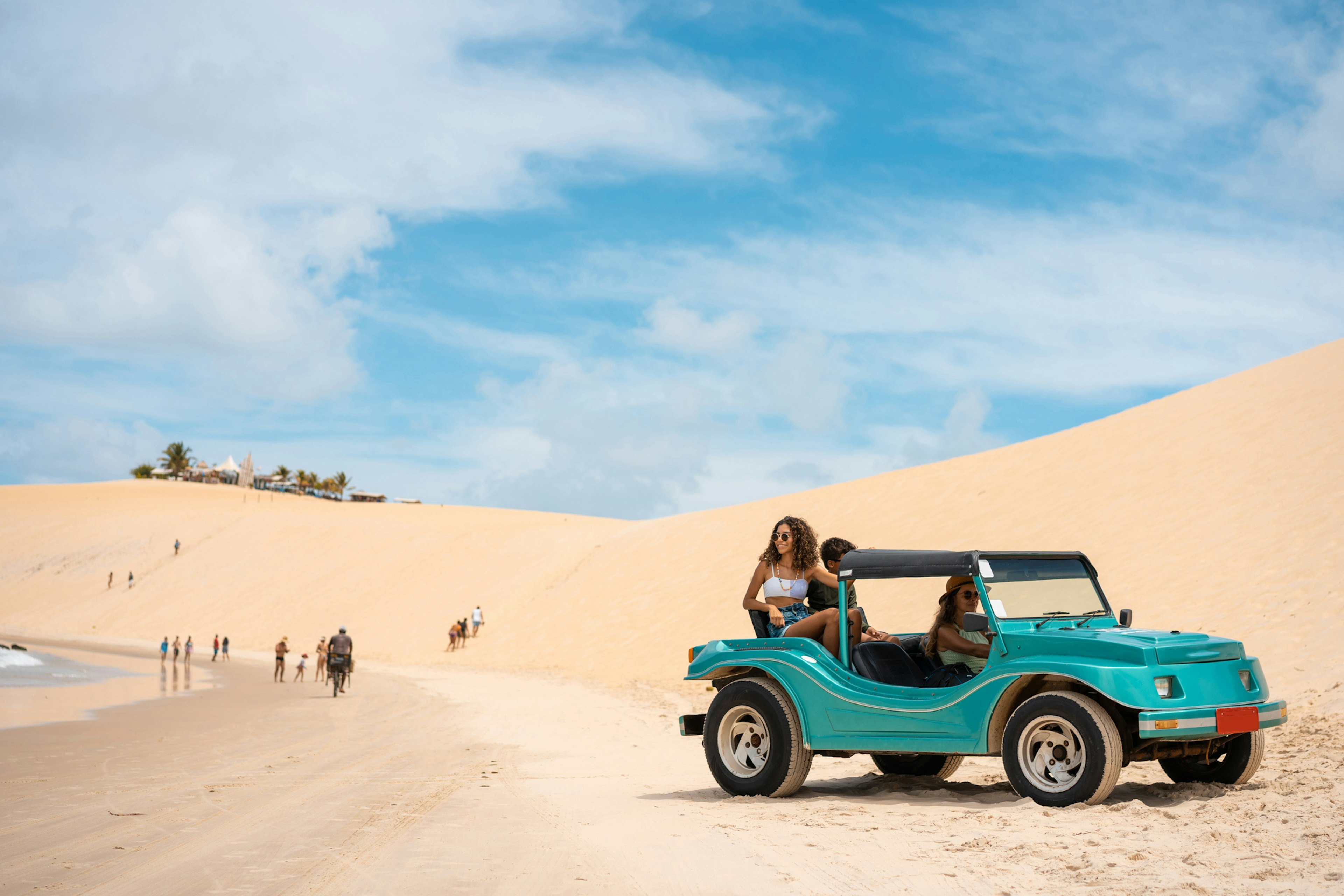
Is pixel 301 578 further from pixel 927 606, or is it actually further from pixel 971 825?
pixel 971 825

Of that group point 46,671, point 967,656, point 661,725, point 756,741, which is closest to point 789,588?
point 756,741

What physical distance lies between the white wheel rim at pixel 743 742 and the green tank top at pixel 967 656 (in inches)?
64.8

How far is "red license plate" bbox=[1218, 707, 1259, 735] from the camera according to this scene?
7.56 m

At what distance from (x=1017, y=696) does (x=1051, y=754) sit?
0.47m

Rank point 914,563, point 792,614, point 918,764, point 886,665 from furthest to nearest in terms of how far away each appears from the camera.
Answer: point 918,764, point 792,614, point 886,665, point 914,563

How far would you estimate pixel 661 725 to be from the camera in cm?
1770

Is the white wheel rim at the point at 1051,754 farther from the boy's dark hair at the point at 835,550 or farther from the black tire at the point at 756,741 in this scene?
the boy's dark hair at the point at 835,550

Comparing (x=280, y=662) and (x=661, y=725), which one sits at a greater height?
(x=280, y=662)

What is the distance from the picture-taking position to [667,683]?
1064 inches

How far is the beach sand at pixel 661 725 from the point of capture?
6520 mm

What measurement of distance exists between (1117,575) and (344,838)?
21.6 m

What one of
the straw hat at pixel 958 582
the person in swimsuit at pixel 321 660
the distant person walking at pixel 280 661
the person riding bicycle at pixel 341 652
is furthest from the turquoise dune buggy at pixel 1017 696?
the distant person walking at pixel 280 661

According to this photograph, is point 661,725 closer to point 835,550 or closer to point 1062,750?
point 835,550

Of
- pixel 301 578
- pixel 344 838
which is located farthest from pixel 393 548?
pixel 344 838
